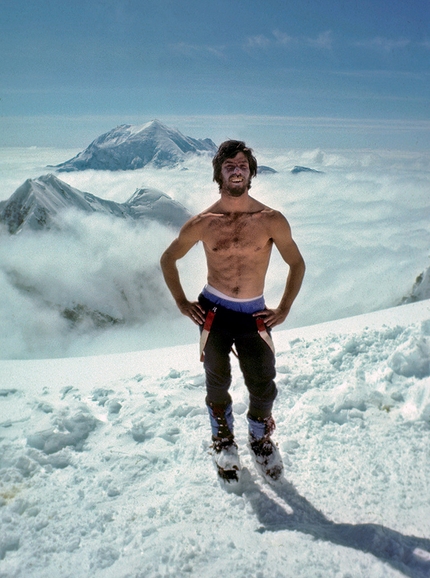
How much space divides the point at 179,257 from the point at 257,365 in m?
1.03

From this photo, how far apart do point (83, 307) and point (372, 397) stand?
652ft

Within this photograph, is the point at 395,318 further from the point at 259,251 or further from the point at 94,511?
the point at 94,511

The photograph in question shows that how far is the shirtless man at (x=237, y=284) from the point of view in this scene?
9.06 feet

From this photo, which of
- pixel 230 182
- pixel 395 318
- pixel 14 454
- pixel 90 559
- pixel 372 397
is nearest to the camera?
pixel 90 559

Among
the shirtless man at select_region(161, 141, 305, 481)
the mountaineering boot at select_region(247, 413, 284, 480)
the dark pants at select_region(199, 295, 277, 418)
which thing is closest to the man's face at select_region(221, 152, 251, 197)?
the shirtless man at select_region(161, 141, 305, 481)

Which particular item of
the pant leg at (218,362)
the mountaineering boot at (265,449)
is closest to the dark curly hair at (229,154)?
the pant leg at (218,362)

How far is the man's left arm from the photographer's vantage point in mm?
2736

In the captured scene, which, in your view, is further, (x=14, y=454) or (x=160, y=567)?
(x=14, y=454)

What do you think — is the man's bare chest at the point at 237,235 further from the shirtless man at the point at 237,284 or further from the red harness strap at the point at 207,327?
the red harness strap at the point at 207,327

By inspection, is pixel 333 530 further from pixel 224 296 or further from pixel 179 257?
pixel 179 257

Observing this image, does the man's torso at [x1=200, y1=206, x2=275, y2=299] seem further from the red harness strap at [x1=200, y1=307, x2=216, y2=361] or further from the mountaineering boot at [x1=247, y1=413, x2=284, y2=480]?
the mountaineering boot at [x1=247, y1=413, x2=284, y2=480]

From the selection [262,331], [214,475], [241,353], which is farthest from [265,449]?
[262,331]

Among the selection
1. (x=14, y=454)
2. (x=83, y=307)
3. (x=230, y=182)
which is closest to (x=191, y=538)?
(x=14, y=454)

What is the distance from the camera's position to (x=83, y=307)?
625ft
